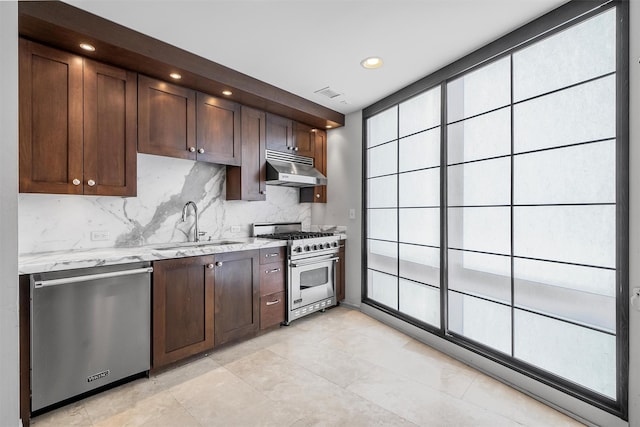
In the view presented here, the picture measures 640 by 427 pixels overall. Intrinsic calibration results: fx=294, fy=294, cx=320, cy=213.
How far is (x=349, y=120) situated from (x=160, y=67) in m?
2.29

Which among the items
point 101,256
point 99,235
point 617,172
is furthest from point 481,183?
point 99,235

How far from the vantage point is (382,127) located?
356cm

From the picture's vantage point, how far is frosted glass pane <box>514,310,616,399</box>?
1718 millimetres

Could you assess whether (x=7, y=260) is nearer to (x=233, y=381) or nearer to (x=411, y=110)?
(x=233, y=381)

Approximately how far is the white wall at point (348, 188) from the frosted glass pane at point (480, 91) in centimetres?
133

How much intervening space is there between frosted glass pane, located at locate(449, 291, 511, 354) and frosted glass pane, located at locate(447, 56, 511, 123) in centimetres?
158

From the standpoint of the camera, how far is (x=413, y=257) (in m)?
3.08

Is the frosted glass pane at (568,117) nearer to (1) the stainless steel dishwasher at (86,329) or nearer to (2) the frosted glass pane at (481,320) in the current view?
(2) the frosted glass pane at (481,320)

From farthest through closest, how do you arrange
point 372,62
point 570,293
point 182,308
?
point 372,62, point 182,308, point 570,293

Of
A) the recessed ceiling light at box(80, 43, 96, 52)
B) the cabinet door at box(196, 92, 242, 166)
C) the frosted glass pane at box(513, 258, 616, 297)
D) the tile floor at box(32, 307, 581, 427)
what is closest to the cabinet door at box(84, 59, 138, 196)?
the recessed ceiling light at box(80, 43, 96, 52)

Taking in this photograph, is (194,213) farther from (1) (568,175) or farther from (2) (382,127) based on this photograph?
(1) (568,175)

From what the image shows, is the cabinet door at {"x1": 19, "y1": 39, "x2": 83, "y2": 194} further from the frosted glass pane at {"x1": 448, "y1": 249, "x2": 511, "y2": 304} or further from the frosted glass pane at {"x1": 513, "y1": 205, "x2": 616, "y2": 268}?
the frosted glass pane at {"x1": 513, "y1": 205, "x2": 616, "y2": 268}

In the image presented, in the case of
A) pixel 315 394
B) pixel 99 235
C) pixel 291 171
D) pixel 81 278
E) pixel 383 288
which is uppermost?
pixel 291 171

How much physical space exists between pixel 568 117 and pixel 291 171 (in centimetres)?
253
